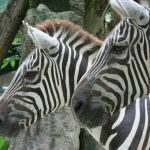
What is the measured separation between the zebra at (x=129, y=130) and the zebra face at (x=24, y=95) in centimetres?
52

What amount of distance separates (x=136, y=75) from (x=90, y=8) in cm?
233

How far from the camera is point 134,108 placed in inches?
168

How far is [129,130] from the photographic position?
4.16 m

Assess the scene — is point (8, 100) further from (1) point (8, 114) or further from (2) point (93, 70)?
(2) point (93, 70)

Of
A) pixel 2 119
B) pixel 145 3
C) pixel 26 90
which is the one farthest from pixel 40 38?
pixel 145 3

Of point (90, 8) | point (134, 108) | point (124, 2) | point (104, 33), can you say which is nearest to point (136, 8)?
point (124, 2)

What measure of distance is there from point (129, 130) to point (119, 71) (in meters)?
0.91

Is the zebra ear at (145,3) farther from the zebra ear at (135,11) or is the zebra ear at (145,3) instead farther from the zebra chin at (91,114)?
the zebra chin at (91,114)

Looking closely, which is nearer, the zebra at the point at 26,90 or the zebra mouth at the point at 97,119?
the zebra mouth at the point at 97,119

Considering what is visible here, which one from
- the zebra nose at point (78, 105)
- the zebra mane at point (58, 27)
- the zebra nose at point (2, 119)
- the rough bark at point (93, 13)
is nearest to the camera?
the zebra nose at point (78, 105)

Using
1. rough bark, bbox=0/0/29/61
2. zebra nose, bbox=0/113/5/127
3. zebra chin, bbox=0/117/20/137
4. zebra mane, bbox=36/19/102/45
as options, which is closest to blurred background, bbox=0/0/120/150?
rough bark, bbox=0/0/29/61

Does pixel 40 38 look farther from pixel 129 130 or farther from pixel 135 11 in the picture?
pixel 135 11

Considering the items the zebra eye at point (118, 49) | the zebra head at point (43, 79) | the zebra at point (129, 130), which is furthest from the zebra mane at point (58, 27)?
the zebra eye at point (118, 49)

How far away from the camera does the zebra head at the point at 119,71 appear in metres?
3.33
